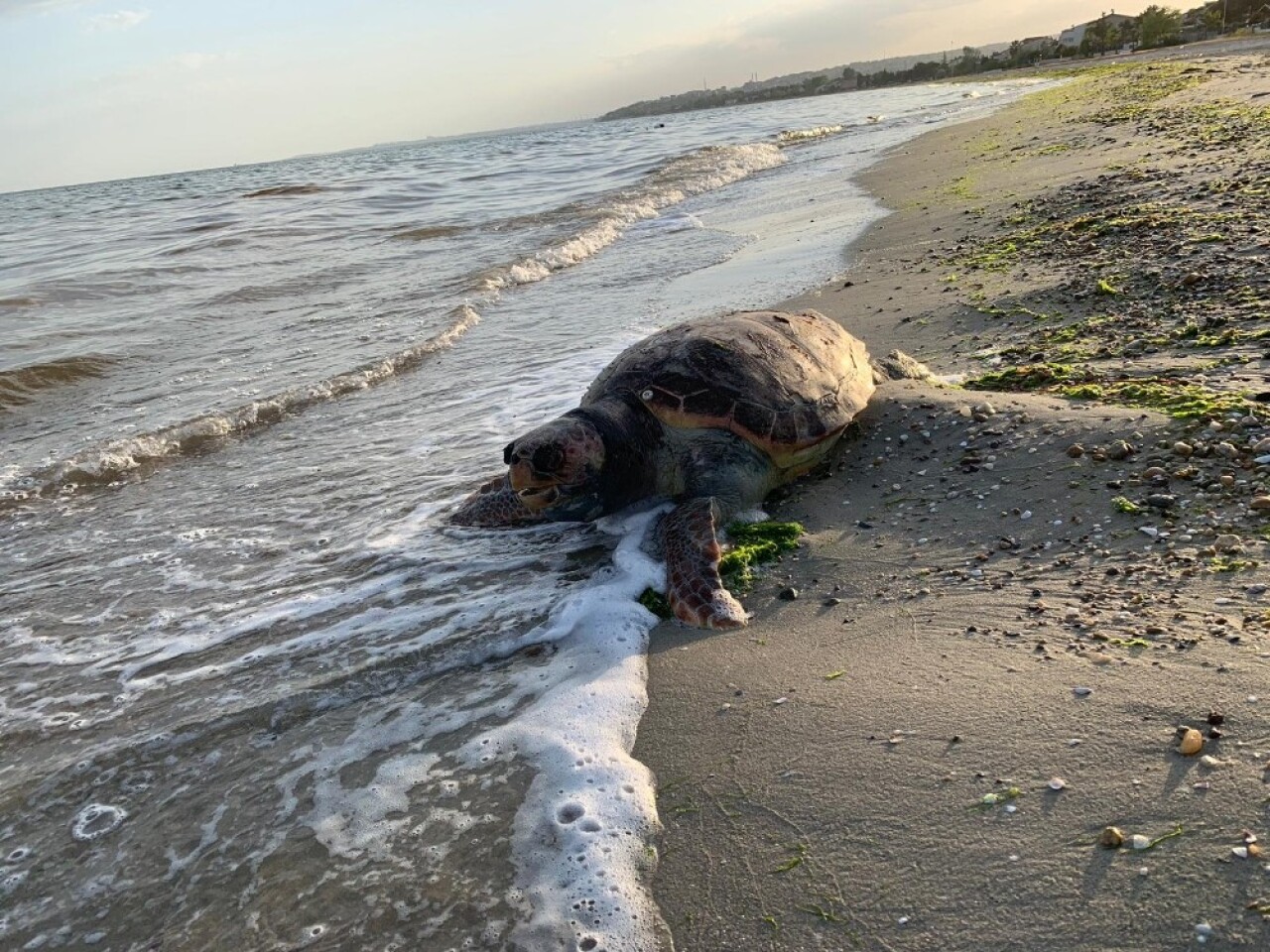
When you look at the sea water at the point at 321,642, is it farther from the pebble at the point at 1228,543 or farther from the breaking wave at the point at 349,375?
the pebble at the point at 1228,543

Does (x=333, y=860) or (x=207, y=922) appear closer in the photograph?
(x=207, y=922)

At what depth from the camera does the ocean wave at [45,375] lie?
9461 mm

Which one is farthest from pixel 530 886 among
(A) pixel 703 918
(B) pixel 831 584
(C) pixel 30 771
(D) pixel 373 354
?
(D) pixel 373 354

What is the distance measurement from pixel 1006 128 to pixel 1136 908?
22.5 metres

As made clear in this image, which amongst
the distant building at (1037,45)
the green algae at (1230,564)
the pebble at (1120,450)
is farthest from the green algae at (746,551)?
the distant building at (1037,45)

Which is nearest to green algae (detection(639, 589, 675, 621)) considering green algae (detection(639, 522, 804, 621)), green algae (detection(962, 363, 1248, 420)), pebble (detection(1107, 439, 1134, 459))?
green algae (detection(639, 522, 804, 621))

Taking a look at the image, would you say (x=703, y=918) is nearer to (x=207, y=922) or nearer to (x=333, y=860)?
(x=333, y=860)

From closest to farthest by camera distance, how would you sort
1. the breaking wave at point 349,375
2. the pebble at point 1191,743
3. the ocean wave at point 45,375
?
the pebble at point 1191,743, the breaking wave at point 349,375, the ocean wave at point 45,375

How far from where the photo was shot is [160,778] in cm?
321

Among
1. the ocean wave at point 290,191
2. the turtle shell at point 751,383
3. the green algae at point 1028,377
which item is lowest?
the green algae at point 1028,377

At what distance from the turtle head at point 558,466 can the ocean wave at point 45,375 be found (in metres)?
7.88

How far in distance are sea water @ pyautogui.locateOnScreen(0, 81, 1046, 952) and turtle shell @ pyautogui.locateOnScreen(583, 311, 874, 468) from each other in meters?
0.78

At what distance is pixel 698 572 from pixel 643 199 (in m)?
18.6

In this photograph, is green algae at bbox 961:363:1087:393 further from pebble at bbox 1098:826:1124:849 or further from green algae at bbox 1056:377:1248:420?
pebble at bbox 1098:826:1124:849
